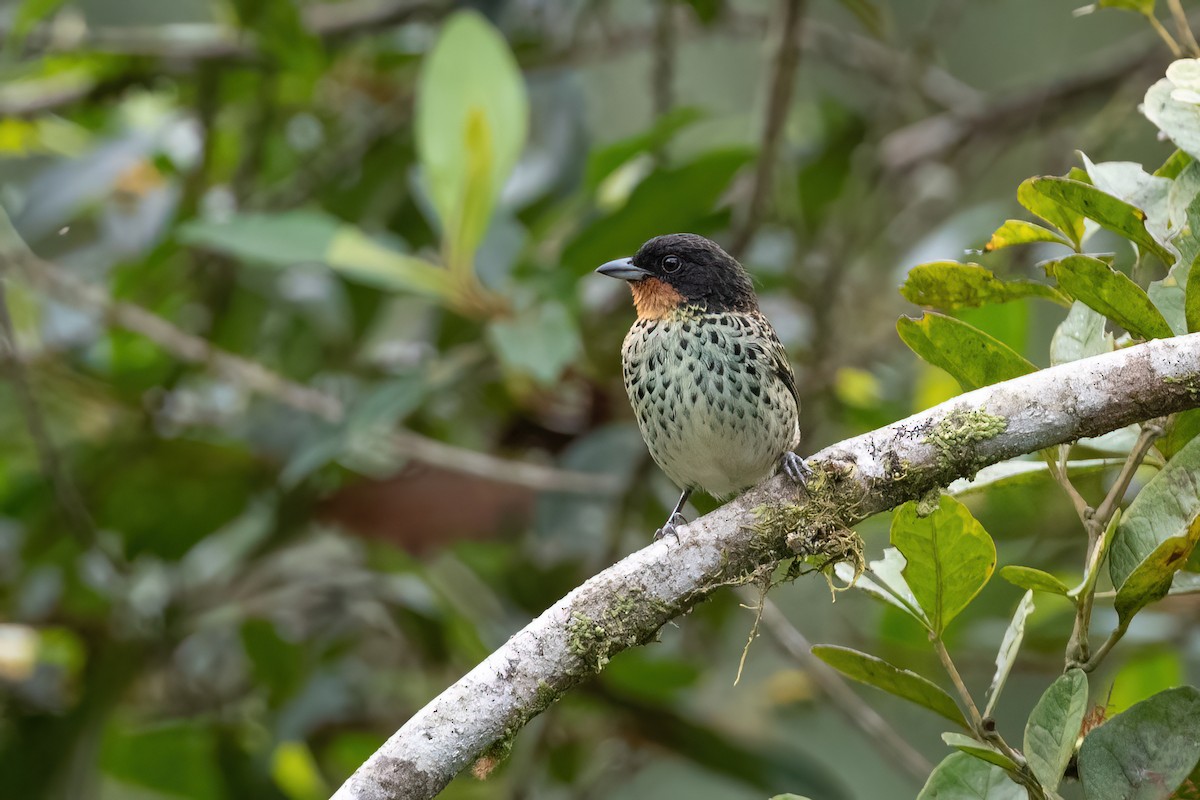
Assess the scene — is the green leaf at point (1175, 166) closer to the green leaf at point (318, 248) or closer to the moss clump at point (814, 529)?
the moss clump at point (814, 529)

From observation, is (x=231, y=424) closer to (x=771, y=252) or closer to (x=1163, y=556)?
(x=771, y=252)

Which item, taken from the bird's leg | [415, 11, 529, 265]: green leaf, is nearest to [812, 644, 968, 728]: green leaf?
the bird's leg

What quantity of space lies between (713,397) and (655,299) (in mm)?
343

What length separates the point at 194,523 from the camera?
3721 millimetres

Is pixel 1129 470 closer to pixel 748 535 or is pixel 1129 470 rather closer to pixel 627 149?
pixel 748 535

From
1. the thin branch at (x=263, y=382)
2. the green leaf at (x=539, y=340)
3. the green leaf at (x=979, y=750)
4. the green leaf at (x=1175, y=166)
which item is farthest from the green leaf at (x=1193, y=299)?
the thin branch at (x=263, y=382)

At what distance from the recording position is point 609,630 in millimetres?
1704

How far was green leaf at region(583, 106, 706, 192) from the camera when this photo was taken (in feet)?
11.1

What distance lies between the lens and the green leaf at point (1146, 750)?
1506mm

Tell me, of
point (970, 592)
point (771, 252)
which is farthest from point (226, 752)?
point (970, 592)

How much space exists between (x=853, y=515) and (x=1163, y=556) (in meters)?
0.45

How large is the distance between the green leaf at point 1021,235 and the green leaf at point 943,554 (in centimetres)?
43

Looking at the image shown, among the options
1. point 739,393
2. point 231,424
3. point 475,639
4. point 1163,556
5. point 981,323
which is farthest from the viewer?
point 231,424

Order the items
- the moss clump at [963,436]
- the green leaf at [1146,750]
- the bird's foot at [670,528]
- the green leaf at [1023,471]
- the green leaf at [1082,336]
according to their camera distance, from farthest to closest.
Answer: the bird's foot at [670,528] < the green leaf at [1023,471] < the green leaf at [1082,336] < the moss clump at [963,436] < the green leaf at [1146,750]
